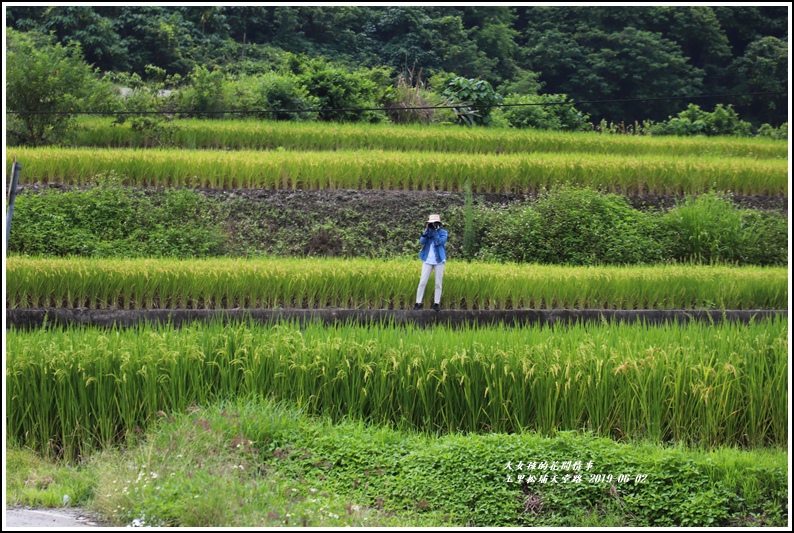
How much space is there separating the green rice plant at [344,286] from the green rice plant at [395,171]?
2.87m

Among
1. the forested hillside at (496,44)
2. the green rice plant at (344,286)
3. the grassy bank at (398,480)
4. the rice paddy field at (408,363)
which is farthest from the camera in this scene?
the forested hillside at (496,44)

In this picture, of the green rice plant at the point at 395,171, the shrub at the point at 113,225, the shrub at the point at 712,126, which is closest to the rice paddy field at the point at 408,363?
the shrub at the point at 113,225

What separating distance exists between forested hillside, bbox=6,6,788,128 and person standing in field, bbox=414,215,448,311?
1263 centimetres

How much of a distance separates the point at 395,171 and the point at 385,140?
9.12 feet

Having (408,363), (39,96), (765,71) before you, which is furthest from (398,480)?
(765,71)

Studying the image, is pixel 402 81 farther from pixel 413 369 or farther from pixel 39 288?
pixel 413 369

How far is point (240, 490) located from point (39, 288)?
235 inches

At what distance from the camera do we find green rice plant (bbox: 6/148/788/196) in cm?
1277

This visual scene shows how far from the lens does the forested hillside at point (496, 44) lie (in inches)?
981

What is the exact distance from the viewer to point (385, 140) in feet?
52.0

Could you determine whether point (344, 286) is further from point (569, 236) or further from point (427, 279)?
point (569, 236)

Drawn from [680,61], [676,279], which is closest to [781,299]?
[676,279]

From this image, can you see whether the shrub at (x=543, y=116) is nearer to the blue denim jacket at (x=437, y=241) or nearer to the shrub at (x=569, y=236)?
the shrub at (x=569, y=236)

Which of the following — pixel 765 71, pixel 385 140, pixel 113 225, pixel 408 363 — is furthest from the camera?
pixel 765 71
